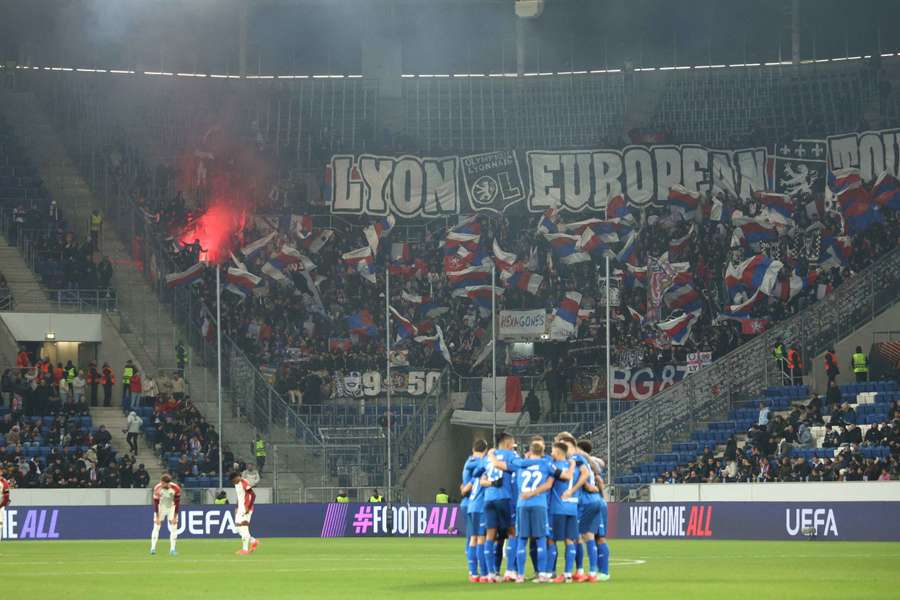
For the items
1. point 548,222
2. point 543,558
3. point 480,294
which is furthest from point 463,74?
point 543,558

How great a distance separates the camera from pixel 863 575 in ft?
96.2

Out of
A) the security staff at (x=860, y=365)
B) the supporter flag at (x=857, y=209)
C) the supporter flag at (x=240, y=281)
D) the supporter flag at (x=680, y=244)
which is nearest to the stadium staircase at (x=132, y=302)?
the supporter flag at (x=240, y=281)

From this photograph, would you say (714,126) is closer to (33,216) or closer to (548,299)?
(548,299)

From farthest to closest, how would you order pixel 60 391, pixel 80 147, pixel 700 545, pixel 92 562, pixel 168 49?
pixel 168 49 < pixel 80 147 < pixel 60 391 < pixel 700 545 < pixel 92 562

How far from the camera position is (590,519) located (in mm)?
26938

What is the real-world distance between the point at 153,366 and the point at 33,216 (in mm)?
8534

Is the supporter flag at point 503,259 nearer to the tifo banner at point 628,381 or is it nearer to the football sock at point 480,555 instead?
the tifo banner at point 628,381

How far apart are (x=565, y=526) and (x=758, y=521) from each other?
77.0ft

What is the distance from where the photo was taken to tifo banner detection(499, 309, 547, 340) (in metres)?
67.8

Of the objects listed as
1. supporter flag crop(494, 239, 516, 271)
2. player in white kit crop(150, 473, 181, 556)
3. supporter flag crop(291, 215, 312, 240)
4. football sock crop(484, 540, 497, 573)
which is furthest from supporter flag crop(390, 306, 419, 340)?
football sock crop(484, 540, 497, 573)

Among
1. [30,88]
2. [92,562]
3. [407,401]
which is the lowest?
[92,562]

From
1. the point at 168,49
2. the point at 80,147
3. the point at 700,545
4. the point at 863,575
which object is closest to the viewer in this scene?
the point at 863,575

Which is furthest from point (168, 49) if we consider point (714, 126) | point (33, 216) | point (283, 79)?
point (714, 126)

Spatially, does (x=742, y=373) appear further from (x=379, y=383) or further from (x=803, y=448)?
(x=379, y=383)
